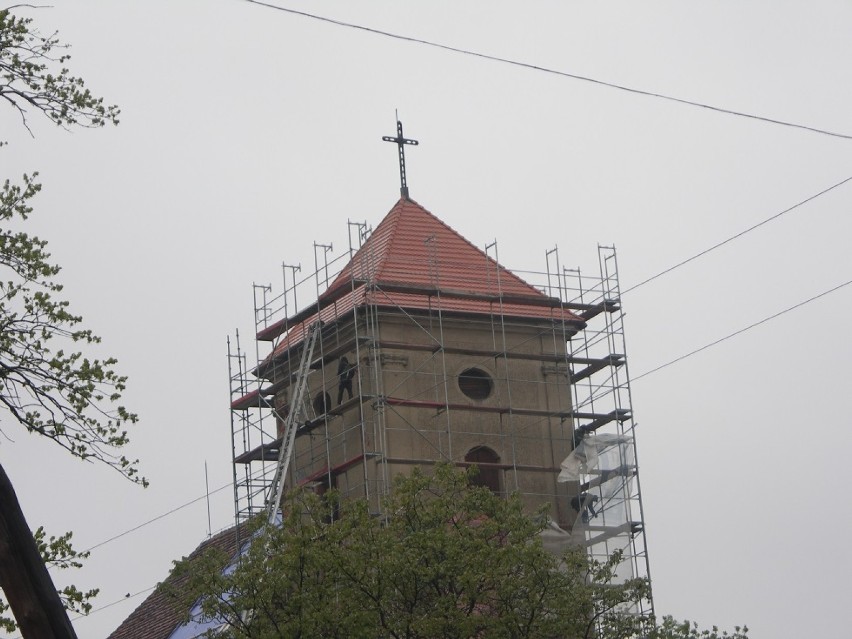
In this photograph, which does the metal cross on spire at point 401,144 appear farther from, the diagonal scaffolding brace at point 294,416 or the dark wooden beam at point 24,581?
the dark wooden beam at point 24,581

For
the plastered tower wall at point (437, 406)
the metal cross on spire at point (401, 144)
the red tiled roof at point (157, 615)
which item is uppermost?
the metal cross on spire at point (401, 144)

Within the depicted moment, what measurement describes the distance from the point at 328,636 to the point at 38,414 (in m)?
8.94

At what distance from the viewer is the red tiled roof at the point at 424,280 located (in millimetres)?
33375

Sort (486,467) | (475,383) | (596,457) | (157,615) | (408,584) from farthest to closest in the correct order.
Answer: (157,615) → (475,383) → (596,457) → (486,467) → (408,584)

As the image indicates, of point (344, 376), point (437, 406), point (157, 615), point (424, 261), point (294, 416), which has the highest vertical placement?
point (424, 261)

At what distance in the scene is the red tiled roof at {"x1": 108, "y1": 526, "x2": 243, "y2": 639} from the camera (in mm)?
36750

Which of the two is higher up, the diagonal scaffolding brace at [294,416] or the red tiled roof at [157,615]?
the diagonal scaffolding brace at [294,416]

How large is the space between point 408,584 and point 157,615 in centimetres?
1526

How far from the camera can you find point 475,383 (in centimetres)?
3369

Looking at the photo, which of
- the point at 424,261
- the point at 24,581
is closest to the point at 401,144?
the point at 424,261

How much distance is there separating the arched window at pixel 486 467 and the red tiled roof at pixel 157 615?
249 inches

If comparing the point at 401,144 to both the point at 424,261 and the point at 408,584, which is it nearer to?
the point at 424,261

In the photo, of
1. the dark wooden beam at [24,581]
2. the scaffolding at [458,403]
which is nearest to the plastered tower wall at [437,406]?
the scaffolding at [458,403]

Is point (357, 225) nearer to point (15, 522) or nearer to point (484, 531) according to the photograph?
point (484, 531)
